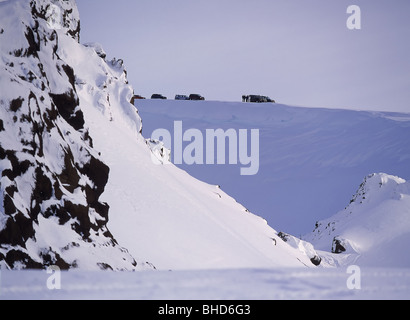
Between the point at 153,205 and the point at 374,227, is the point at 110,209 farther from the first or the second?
the point at 374,227

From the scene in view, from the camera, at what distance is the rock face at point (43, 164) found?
826 cm

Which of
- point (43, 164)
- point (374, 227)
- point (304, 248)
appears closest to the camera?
point (43, 164)

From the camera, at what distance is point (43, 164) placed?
9141mm

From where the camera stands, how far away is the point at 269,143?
6138 centimetres

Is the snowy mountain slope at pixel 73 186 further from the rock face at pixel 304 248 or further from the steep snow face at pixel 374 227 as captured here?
the steep snow face at pixel 374 227

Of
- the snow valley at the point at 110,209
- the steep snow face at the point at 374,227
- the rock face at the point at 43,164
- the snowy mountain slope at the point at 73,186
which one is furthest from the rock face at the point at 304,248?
the rock face at the point at 43,164

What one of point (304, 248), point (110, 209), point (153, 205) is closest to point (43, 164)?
point (110, 209)

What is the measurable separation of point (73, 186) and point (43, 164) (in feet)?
4.16

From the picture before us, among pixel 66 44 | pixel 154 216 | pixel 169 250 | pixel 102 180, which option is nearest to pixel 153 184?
pixel 154 216

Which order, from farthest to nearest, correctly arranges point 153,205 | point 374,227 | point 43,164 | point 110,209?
point 374,227
point 153,205
point 110,209
point 43,164

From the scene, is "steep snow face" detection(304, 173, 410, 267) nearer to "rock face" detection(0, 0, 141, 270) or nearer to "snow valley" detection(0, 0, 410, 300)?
"snow valley" detection(0, 0, 410, 300)

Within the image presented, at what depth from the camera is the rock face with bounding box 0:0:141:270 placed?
8.26 meters
